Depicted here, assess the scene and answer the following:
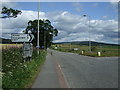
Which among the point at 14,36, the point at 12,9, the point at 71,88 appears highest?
the point at 12,9

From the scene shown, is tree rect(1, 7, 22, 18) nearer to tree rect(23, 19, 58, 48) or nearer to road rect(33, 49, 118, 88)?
road rect(33, 49, 118, 88)

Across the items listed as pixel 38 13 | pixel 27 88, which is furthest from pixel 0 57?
pixel 38 13

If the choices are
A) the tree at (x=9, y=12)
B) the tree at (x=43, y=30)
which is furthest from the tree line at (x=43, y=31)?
the tree at (x=9, y=12)

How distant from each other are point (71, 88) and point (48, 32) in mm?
87343

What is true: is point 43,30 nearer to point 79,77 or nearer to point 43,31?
point 43,31

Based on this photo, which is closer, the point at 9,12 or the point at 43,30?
the point at 9,12

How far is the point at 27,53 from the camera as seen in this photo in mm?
20234

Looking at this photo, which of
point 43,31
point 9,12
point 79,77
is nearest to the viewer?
point 79,77

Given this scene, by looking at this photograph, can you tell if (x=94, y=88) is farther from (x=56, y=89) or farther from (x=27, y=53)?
(x=27, y=53)

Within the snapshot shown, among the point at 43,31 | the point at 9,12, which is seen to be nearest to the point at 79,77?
the point at 9,12

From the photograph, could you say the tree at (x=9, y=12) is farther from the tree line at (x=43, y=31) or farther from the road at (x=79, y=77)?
the tree line at (x=43, y=31)

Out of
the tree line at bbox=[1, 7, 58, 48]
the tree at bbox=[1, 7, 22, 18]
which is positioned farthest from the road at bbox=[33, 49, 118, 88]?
the tree line at bbox=[1, 7, 58, 48]

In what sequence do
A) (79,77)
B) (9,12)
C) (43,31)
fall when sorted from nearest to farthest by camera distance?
1. (79,77)
2. (9,12)
3. (43,31)

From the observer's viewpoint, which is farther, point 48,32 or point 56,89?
point 48,32
